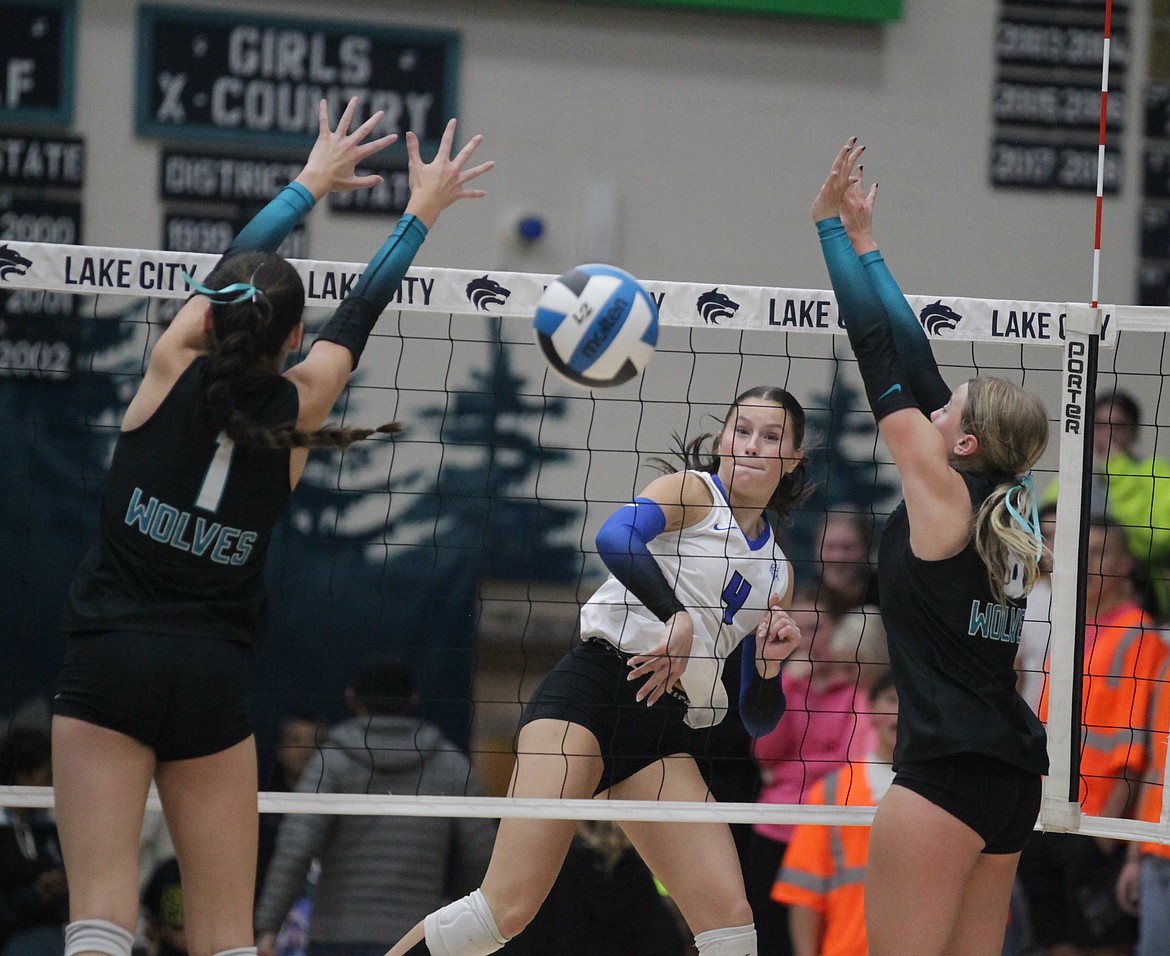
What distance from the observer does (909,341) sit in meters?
3.81

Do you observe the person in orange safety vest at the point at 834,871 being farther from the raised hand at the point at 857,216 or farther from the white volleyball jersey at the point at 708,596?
the raised hand at the point at 857,216

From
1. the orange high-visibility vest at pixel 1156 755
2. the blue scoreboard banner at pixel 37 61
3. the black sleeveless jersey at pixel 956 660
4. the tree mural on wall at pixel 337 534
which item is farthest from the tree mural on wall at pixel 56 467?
the black sleeveless jersey at pixel 956 660

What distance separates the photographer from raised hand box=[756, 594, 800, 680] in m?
3.97

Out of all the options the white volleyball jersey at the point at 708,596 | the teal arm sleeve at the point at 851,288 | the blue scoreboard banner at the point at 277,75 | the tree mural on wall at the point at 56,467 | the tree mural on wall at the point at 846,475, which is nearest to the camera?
the teal arm sleeve at the point at 851,288

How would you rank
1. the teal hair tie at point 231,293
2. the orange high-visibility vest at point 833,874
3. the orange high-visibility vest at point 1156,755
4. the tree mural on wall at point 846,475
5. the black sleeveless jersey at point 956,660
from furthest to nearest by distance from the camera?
the tree mural on wall at point 846,475 < the orange high-visibility vest at point 1156,755 < the orange high-visibility vest at point 833,874 < the black sleeveless jersey at point 956,660 < the teal hair tie at point 231,293

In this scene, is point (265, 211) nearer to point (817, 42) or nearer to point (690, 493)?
point (690, 493)

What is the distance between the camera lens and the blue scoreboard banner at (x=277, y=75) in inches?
302

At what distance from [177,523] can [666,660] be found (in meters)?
1.33

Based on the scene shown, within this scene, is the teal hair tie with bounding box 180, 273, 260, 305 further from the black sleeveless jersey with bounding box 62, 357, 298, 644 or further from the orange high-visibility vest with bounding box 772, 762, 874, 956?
the orange high-visibility vest with bounding box 772, 762, 874, 956

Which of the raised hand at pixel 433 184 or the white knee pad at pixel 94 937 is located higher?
the raised hand at pixel 433 184

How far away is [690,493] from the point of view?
4.13m

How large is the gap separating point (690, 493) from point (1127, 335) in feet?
15.3

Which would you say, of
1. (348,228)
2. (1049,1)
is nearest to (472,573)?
(348,228)

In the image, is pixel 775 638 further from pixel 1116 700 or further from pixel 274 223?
pixel 1116 700
